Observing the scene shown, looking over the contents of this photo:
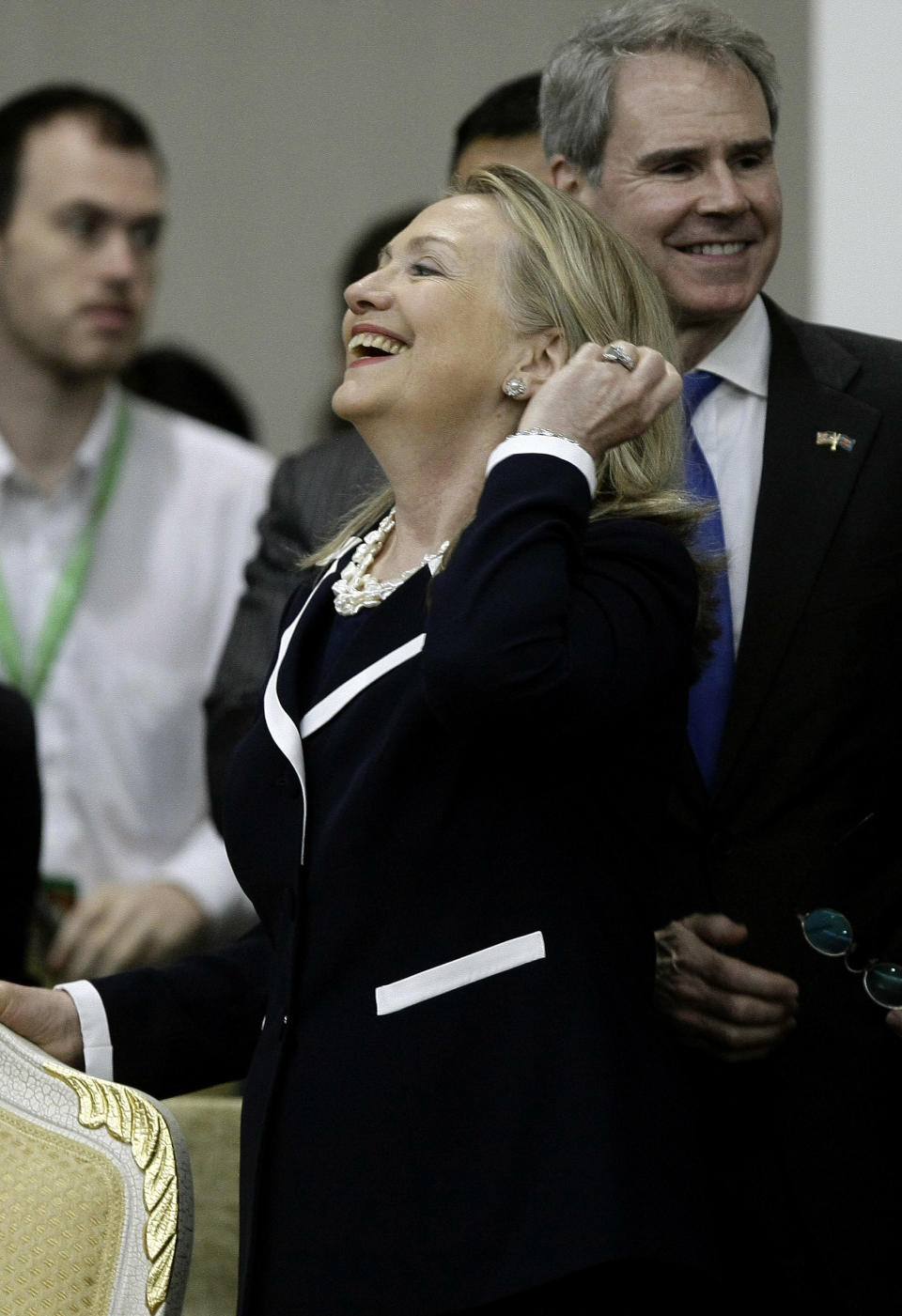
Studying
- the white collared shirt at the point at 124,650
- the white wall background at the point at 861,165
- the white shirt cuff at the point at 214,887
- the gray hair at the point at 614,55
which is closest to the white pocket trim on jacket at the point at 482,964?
the gray hair at the point at 614,55

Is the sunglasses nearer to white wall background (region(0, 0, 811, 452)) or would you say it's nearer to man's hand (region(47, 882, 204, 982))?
man's hand (region(47, 882, 204, 982))

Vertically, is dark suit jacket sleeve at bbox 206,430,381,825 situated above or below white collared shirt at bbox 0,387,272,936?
above

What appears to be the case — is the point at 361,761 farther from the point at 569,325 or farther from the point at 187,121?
the point at 187,121

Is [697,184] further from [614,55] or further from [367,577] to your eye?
[367,577]

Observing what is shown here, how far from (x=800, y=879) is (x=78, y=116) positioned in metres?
2.83

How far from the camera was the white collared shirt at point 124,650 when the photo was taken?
396 centimetres

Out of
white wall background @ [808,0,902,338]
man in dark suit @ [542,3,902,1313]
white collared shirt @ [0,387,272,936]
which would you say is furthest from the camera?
white collared shirt @ [0,387,272,936]

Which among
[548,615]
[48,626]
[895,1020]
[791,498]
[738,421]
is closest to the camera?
[548,615]

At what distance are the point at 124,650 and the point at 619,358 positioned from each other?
2.47m

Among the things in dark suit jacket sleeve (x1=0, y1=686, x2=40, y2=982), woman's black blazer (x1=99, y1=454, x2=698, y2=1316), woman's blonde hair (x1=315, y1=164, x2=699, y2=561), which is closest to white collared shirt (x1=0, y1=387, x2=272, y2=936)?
dark suit jacket sleeve (x1=0, y1=686, x2=40, y2=982)

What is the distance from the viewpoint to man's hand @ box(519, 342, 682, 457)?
1.62 meters

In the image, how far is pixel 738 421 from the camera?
2.23 meters

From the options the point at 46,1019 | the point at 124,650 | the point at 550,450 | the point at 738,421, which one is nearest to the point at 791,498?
the point at 738,421

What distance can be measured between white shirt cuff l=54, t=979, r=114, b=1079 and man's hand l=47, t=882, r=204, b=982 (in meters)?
1.47
